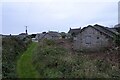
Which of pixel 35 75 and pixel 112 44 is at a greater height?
pixel 112 44

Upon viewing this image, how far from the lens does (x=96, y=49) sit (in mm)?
33812

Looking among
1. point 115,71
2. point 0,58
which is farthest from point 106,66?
point 0,58

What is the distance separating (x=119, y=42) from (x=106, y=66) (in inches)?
593

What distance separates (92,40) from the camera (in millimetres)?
34531

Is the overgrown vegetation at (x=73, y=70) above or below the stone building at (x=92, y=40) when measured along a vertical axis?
below

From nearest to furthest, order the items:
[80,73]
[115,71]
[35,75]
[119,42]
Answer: [80,73]
[115,71]
[35,75]
[119,42]

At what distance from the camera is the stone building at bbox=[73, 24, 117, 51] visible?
3369cm

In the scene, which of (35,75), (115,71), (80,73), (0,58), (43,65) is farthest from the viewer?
(0,58)

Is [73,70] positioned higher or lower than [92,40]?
lower

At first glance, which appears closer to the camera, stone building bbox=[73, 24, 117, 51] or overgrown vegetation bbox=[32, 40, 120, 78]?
overgrown vegetation bbox=[32, 40, 120, 78]

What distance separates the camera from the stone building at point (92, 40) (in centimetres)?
3369

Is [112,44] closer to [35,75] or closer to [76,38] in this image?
[76,38]

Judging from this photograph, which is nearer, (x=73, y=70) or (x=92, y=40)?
(x=73, y=70)

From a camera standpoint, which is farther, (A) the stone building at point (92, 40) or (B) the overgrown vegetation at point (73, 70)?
(A) the stone building at point (92, 40)
